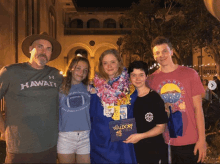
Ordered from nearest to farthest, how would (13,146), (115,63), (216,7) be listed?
(13,146) < (115,63) < (216,7)

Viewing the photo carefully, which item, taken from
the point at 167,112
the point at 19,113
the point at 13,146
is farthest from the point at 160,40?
the point at 13,146

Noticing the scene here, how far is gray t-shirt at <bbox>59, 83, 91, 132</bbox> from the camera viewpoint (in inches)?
110

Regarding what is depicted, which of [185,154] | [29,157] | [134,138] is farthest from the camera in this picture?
[185,154]

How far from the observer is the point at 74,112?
282cm

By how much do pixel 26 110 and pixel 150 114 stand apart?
1553 millimetres

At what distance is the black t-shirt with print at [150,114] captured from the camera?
246cm

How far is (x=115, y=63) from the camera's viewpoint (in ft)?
8.96

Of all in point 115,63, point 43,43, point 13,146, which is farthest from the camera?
point 43,43

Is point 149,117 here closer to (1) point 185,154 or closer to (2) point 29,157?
(1) point 185,154

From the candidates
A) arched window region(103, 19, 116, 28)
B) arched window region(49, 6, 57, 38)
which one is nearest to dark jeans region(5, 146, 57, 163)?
arched window region(49, 6, 57, 38)

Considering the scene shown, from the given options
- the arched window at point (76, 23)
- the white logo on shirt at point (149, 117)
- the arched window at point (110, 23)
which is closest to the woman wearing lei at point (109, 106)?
the white logo on shirt at point (149, 117)

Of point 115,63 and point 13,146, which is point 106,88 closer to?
point 115,63

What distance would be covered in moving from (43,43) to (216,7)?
2.88m

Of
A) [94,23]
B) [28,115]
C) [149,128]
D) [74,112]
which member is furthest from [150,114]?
[94,23]
